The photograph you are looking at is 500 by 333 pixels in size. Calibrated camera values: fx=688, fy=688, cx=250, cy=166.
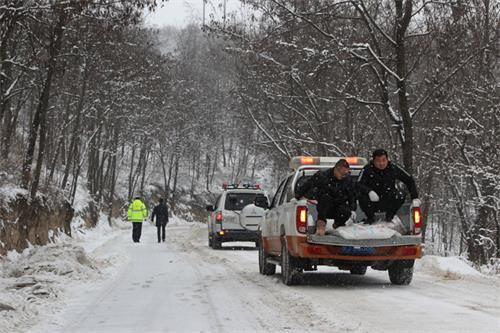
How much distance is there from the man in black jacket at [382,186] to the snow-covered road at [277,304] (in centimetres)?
118

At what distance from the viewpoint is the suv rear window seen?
22930 mm

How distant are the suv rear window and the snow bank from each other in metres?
9.72

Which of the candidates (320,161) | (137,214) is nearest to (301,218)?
(320,161)

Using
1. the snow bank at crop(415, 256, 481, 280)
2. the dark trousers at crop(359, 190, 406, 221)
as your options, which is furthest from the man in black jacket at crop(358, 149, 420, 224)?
the snow bank at crop(415, 256, 481, 280)

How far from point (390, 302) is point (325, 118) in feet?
74.2

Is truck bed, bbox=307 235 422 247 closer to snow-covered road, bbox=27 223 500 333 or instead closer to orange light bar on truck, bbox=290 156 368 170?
snow-covered road, bbox=27 223 500 333

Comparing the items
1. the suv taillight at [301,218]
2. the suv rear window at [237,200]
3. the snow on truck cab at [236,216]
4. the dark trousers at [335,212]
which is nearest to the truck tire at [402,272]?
the dark trousers at [335,212]

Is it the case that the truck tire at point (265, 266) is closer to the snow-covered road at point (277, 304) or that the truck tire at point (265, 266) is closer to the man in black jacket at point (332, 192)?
the snow-covered road at point (277, 304)

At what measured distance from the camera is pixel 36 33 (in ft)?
59.3

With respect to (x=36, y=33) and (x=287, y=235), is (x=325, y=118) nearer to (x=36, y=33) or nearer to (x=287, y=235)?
(x=36, y=33)

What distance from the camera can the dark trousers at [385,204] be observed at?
10297 millimetres

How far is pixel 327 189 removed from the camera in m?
10.0

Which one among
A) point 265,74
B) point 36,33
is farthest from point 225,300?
point 265,74

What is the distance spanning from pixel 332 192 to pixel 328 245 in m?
0.77
